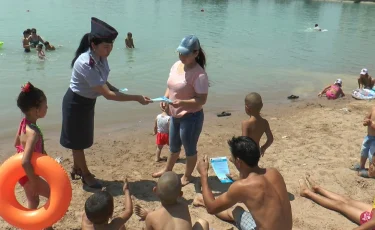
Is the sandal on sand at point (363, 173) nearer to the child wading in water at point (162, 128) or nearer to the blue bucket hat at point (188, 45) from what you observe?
the child wading in water at point (162, 128)

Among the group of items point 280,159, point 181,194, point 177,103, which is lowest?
point 280,159

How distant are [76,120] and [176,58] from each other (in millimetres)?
11516

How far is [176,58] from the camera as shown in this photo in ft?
50.8

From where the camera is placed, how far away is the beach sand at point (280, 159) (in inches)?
168

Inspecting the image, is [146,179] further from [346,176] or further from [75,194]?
[346,176]

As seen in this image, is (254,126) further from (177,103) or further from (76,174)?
(76,174)

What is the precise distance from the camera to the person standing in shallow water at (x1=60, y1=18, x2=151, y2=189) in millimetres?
3943

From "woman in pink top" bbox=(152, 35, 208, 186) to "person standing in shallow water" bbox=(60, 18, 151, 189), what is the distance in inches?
15.6

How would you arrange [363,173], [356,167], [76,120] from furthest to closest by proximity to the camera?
[356,167] → [363,173] → [76,120]

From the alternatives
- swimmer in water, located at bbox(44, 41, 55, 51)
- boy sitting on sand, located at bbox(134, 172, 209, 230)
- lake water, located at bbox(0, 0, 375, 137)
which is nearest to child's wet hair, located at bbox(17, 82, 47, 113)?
boy sitting on sand, located at bbox(134, 172, 209, 230)

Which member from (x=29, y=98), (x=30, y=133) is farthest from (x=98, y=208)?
(x=29, y=98)

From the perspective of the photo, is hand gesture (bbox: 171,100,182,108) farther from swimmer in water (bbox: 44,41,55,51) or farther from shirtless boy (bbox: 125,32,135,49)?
shirtless boy (bbox: 125,32,135,49)

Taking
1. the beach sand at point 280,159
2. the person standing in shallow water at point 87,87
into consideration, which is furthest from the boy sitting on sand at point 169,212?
the person standing in shallow water at point 87,87

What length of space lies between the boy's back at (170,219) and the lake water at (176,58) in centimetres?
526
